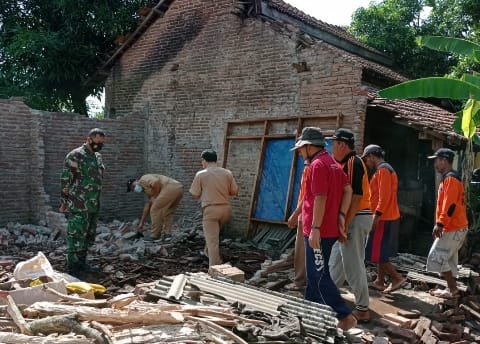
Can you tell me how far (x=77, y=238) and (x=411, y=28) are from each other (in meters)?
14.4

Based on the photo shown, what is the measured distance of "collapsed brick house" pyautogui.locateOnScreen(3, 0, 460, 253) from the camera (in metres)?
9.46

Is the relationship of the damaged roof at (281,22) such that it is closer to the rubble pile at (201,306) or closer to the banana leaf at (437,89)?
the banana leaf at (437,89)

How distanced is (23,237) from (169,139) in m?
4.48

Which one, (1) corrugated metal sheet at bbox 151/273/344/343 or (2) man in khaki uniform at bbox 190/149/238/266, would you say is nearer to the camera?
(1) corrugated metal sheet at bbox 151/273/344/343

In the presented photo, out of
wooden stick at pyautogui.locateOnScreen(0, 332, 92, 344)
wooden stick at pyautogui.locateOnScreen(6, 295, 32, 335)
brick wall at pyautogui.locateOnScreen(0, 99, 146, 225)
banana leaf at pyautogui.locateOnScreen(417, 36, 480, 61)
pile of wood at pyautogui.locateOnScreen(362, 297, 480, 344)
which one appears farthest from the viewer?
brick wall at pyautogui.locateOnScreen(0, 99, 146, 225)

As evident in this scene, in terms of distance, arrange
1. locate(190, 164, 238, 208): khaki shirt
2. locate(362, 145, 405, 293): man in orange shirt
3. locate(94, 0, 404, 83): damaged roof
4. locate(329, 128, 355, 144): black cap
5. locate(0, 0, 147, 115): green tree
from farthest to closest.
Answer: locate(0, 0, 147, 115): green tree, locate(94, 0, 404, 83): damaged roof, locate(190, 164, 238, 208): khaki shirt, locate(362, 145, 405, 293): man in orange shirt, locate(329, 128, 355, 144): black cap

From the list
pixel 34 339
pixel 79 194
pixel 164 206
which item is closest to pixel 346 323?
pixel 34 339

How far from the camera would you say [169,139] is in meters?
12.7

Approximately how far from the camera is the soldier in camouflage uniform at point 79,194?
274 inches

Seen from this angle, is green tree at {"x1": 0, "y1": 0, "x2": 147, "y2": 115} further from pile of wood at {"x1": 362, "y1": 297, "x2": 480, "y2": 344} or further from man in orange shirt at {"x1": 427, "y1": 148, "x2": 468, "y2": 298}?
pile of wood at {"x1": 362, "y1": 297, "x2": 480, "y2": 344}

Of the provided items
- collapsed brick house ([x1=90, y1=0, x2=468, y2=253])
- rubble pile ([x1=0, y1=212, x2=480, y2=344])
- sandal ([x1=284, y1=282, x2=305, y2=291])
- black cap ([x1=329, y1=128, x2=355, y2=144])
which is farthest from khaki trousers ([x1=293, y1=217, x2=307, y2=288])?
collapsed brick house ([x1=90, y1=0, x2=468, y2=253])

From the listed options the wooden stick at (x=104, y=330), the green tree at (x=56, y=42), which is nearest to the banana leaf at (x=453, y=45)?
the wooden stick at (x=104, y=330)

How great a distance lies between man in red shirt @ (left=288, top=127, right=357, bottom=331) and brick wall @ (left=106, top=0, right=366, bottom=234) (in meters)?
4.42

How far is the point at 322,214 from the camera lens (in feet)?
14.8
